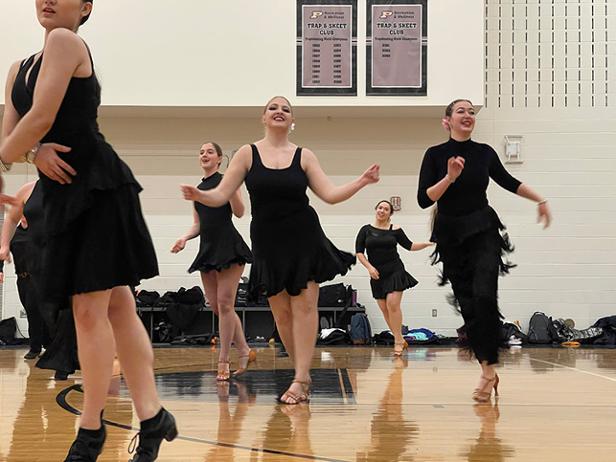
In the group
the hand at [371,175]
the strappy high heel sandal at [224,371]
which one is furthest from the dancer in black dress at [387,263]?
the hand at [371,175]

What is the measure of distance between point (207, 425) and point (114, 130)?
9.47m

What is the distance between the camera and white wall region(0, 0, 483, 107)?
11.5 metres

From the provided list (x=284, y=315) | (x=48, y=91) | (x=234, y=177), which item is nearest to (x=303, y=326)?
(x=284, y=315)

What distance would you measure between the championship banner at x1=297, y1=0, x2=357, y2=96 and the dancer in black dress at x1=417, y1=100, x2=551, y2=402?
6219 millimetres

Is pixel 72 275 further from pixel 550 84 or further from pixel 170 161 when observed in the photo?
pixel 550 84

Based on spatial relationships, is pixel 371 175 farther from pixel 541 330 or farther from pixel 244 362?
pixel 541 330

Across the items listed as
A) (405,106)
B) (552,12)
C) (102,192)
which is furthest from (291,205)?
(552,12)

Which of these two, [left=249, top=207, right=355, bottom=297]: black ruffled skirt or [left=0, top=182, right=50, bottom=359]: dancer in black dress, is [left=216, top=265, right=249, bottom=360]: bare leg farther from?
[left=0, top=182, right=50, bottom=359]: dancer in black dress

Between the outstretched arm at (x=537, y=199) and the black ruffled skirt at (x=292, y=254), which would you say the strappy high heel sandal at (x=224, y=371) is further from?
the outstretched arm at (x=537, y=199)

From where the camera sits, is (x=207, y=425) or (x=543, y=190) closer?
(x=207, y=425)

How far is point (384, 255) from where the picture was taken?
32.7 feet

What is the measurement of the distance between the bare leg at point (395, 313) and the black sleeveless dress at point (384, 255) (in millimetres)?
75

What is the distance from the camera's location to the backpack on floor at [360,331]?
11.6 metres

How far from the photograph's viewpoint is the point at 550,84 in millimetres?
12781
